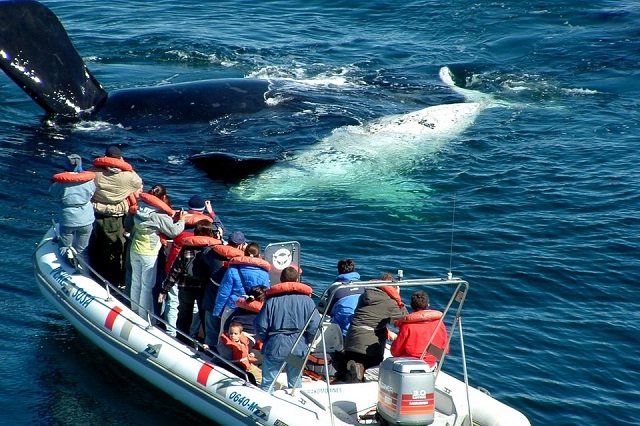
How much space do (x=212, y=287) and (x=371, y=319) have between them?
2.26 m

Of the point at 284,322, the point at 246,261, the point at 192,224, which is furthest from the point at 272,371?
the point at 192,224

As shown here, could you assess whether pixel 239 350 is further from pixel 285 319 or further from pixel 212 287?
pixel 285 319

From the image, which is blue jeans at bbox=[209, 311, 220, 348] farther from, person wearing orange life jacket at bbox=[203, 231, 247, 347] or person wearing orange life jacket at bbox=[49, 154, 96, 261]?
person wearing orange life jacket at bbox=[49, 154, 96, 261]

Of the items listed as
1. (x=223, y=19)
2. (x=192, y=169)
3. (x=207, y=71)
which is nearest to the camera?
(x=192, y=169)

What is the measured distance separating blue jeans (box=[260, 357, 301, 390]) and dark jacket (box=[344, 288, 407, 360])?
75 cm

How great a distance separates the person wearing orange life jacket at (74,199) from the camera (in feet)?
46.3

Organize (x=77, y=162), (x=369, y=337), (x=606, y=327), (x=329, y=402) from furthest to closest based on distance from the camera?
(x=606, y=327)
(x=77, y=162)
(x=369, y=337)
(x=329, y=402)

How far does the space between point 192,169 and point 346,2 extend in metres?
18.0

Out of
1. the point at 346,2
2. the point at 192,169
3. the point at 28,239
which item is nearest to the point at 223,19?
the point at 346,2

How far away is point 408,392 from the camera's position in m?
10.6

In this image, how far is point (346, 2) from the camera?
38250mm

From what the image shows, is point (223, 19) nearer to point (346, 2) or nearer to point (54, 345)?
point (346, 2)

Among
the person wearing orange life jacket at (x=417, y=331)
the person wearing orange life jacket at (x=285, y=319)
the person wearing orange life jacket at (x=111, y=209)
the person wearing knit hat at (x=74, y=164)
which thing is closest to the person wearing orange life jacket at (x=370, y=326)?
the person wearing orange life jacket at (x=417, y=331)

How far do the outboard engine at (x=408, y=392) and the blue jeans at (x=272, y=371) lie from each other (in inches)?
58.2
